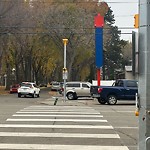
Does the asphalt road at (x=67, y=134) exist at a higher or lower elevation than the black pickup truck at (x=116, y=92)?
lower

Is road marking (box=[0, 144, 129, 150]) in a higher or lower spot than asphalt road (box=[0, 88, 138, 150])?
higher

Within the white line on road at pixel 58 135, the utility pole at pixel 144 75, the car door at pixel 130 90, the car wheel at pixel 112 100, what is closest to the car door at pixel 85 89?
the car wheel at pixel 112 100

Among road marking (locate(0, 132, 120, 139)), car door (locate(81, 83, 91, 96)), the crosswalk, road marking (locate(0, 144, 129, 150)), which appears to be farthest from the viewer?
car door (locate(81, 83, 91, 96))

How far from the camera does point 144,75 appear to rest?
6.43 meters

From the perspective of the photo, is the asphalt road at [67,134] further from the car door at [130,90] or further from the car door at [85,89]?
the car door at [85,89]

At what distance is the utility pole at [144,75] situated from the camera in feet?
21.0

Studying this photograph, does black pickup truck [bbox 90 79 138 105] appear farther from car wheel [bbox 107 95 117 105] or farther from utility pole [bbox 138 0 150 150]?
utility pole [bbox 138 0 150 150]

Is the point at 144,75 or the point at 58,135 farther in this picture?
the point at 58,135

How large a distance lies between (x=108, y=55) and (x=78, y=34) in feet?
128

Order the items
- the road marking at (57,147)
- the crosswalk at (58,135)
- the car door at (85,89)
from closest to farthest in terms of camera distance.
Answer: the road marking at (57,147) < the crosswalk at (58,135) < the car door at (85,89)

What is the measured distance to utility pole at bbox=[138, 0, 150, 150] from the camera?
6402mm

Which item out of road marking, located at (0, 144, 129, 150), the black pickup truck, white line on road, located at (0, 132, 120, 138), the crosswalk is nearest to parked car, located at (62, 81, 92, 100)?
the black pickup truck

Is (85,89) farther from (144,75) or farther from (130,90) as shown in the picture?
(144,75)

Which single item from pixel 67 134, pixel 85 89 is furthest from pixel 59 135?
pixel 85 89
